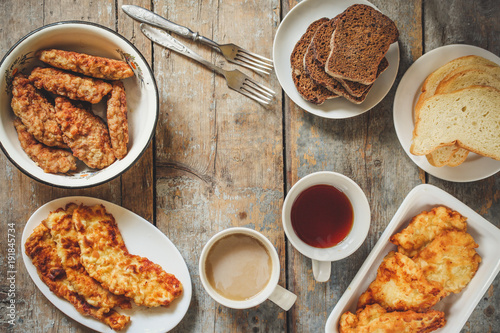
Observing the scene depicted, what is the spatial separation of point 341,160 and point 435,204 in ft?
1.42

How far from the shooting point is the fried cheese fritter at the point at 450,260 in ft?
5.10

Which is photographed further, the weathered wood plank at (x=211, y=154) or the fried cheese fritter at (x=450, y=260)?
the weathered wood plank at (x=211, y=154)

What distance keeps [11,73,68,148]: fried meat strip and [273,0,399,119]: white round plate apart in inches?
36.8

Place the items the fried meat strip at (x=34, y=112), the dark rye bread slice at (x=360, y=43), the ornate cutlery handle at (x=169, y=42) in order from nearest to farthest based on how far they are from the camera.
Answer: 1. the fried meat strip at (x=34, y=112)
2. the dark rye bread slice at (x=360, y=43)
3. the ornate cutlery handle at (x=169, y=42)

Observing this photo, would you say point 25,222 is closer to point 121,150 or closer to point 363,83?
point 121,150

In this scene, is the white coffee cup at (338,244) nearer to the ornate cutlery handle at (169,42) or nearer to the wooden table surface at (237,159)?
the wooden table surface at (237,159)

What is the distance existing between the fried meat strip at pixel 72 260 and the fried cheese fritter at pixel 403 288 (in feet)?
3.58

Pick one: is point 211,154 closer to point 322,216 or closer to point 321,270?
point 322,216

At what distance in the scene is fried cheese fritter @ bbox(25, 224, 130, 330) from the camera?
156cm

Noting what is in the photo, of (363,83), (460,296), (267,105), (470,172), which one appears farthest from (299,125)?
(460,296)

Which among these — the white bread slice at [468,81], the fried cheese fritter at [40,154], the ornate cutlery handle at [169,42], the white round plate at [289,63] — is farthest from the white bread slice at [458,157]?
the fried cheese fritter at [40,154]

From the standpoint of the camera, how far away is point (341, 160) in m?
1.74

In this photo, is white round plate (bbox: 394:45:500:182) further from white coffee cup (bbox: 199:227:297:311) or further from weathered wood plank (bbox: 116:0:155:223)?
weathered wood plank (bbox: 116:0:155:223)

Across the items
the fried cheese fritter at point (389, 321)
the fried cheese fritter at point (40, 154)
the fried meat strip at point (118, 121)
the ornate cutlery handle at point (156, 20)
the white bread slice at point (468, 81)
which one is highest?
the ornate cutlery handle at point (156, 20)
